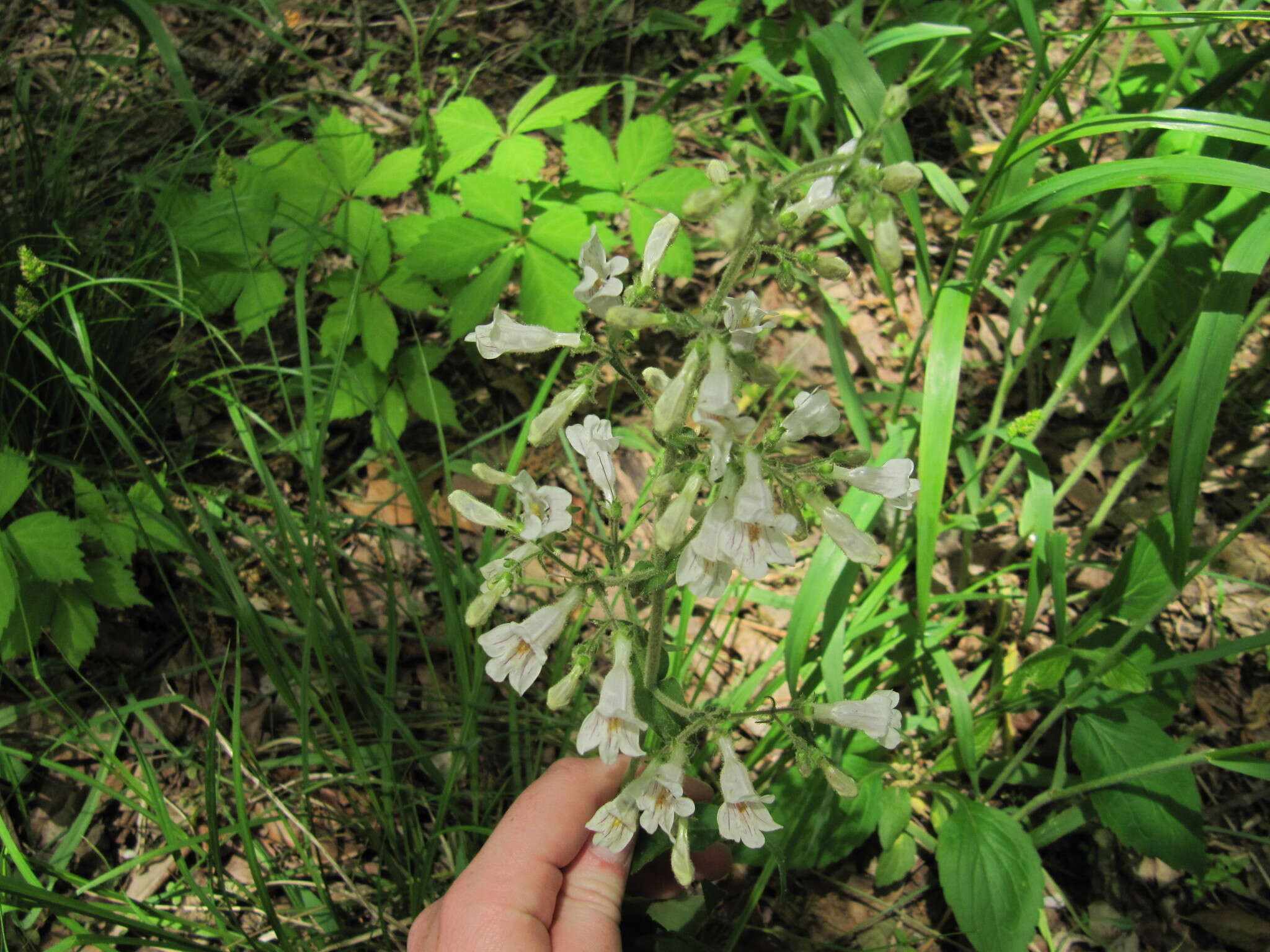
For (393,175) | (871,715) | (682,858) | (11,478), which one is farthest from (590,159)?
(682,858)

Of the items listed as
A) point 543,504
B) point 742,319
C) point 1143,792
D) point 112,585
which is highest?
point 742,319

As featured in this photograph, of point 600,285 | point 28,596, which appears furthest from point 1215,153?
point 28,596

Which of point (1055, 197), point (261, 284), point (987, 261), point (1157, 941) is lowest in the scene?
point (1157, 941)

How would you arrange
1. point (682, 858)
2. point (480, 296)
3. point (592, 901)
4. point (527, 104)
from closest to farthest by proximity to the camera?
point (682, 858) < point (592, 901) < point (480, 296) < point (527, 104)

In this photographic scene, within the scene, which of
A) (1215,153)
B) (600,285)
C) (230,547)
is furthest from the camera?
(230,547)

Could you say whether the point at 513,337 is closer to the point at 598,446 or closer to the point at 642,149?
→ the point at 598,446

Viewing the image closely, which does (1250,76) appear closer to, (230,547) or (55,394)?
(230,547)
